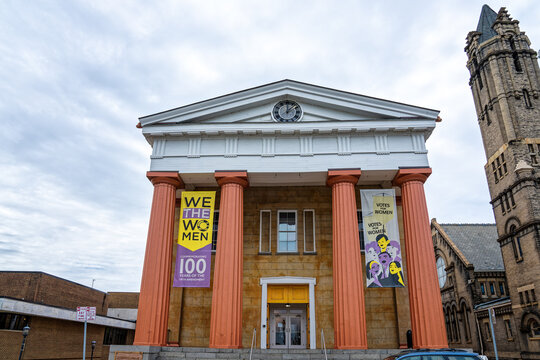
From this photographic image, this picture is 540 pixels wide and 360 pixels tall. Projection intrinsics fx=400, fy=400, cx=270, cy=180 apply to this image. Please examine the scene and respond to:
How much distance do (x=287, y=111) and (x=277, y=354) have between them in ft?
39.3

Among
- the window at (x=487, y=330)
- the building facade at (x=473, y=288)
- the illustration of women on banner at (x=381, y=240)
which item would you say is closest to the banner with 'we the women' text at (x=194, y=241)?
the illustration of women on banner at (x=381, y=240)

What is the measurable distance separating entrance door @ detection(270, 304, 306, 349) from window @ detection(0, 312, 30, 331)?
47.2ft

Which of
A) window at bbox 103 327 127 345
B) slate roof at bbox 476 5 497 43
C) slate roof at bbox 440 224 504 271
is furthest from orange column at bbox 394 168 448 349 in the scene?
slate roof at bbox 476 5 497 43

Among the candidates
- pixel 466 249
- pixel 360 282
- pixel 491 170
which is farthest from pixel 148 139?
pixel 466 249

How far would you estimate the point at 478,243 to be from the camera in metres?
50.6

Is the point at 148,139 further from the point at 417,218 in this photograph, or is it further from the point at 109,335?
the point at 109,335

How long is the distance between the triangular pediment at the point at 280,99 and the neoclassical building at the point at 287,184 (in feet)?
0.18

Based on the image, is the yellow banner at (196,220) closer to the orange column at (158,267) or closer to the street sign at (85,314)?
the orange column at (158,267)

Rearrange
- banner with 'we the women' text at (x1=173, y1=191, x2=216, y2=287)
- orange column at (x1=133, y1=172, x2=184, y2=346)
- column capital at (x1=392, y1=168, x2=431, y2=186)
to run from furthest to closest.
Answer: column capital at (x1=392, y1=168, x2=431, y2=186)
banner with 'we the women' text at (x1=173, y1=191, x2=216, y2=287)
orange column at (x1=133, y1=172, x2=184, y2=346)

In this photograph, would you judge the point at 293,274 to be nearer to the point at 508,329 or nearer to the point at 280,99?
the point at 280,99

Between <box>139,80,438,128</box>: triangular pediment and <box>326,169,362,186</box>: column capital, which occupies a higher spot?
<box>139,80,438,128</box>: triangular pediment

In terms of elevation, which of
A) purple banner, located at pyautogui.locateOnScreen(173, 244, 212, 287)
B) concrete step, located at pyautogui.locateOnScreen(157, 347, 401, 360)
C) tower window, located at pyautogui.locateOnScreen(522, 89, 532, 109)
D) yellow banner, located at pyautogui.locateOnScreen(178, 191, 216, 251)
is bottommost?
concrete step, located at pyautogui.locateOnScreen(157, 347, 401, 360)

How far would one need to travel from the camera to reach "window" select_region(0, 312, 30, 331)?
21.8m

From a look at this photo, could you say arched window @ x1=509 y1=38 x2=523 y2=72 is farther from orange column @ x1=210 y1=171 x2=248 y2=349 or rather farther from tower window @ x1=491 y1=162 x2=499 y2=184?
orange column @ x1=210 y1=171 x2=248 y2=349
